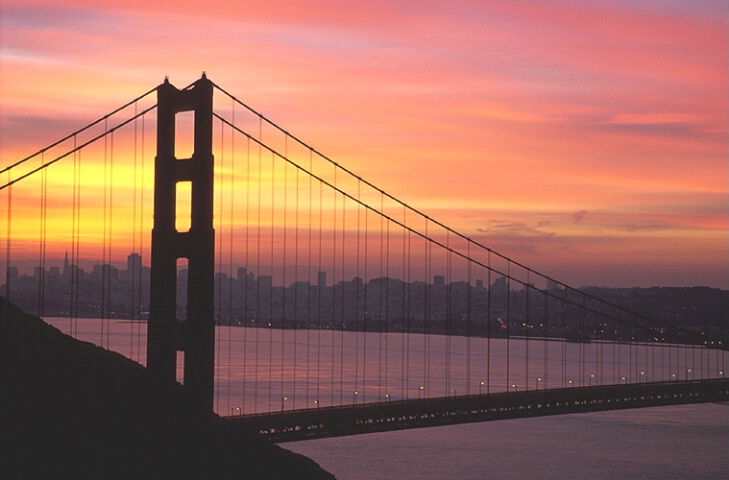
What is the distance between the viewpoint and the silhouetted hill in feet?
74.1

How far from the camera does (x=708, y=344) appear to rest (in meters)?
73.1

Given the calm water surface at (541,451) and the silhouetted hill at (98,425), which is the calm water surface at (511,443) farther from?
the silhouetted hill at (98,425)

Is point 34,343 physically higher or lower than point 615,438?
higher

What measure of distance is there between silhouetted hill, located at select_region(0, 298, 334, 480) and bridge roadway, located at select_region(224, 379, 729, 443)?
4092mm

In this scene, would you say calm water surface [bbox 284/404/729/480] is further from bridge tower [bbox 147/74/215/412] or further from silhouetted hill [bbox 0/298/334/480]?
bridge tower [bbox 147/74/215/412]

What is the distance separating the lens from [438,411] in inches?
1682

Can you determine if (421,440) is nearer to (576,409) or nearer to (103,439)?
(576,409)

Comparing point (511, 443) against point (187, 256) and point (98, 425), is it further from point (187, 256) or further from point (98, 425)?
point (98, 425)

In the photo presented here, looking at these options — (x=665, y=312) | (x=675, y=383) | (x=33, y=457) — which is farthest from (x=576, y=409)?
(x=665, y=312)

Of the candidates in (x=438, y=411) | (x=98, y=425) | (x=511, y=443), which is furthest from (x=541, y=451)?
(x=98, y=425)

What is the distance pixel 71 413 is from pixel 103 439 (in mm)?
1090

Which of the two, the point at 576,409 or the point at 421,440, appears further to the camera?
the point at 421,440

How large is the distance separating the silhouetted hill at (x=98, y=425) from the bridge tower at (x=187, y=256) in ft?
2.48

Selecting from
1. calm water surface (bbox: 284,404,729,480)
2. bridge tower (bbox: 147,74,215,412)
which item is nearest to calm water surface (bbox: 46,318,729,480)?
calm water surface (bbox: 284,404,729,480)
